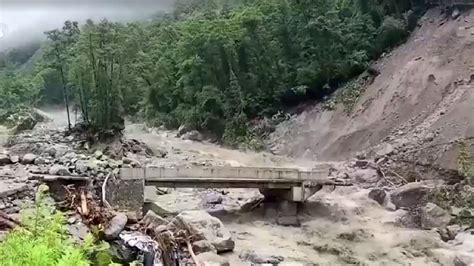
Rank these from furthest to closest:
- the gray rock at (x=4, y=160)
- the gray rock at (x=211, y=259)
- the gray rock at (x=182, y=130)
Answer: the gray rock at (x=182, y=130), the gray rock at (x=4, y=160), the gray rock at (x=211, y=259)

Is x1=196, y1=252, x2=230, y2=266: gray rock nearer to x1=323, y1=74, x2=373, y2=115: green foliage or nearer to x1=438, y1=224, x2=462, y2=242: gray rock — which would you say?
x1=438, y1=224, x2=462, y2=242: gray rock

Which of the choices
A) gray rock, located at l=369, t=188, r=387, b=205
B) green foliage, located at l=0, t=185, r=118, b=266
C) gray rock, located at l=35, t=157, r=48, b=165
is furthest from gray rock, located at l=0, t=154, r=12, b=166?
green foliage, located at l=0, t=185, r=118, b=266

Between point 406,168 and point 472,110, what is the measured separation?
2.59m

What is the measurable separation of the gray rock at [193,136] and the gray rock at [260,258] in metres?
16.3

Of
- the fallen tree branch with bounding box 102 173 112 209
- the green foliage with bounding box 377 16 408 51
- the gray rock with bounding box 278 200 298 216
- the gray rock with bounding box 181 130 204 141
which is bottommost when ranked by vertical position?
the gray rock with bounding box 181 130 204 141

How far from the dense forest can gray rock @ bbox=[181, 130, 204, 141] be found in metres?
0.37

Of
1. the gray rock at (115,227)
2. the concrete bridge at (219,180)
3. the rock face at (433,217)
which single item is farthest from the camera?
the rock face at (433,217)

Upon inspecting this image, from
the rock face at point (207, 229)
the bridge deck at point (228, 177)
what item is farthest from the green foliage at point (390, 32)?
the rock face at point (207, 229)

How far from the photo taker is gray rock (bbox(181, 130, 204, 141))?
91.2 ft

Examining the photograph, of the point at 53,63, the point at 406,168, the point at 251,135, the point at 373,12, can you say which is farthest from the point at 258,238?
the point at 53,63

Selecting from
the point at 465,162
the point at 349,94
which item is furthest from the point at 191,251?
the point at 349,94

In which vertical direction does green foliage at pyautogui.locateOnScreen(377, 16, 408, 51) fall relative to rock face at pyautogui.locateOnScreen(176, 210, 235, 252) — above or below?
above

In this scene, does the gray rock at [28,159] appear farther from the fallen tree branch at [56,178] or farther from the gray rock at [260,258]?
the gray rock at [260,258]

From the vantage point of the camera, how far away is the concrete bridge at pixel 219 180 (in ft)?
43.3
